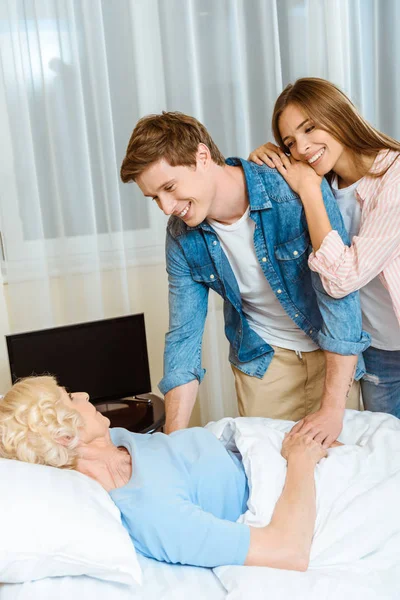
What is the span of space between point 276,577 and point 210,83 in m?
2.00

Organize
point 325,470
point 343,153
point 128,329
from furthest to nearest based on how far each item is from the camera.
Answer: point 128,329
point 343,153
point 325,470

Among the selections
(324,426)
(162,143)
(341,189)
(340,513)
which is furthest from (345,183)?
(340,513)

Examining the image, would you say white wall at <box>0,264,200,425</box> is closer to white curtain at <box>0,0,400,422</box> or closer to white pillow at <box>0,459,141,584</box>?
white curtain at <box>0,0,400,422</box>

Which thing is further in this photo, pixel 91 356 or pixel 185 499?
pixel 91 356

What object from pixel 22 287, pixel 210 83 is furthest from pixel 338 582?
pixel 210 83

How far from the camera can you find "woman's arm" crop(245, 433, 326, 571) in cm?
121

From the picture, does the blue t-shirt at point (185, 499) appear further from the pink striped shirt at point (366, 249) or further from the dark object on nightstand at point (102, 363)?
the dark object on nightstand at point (102, 363)

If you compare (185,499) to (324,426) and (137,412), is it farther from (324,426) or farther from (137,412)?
(137,412)

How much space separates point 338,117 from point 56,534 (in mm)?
1139

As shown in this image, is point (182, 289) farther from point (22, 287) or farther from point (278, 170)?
point (22, 287)

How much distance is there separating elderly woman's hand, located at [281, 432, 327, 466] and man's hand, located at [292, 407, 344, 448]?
0.09 ft

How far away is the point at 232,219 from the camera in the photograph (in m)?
1.76

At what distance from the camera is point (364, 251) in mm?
1524

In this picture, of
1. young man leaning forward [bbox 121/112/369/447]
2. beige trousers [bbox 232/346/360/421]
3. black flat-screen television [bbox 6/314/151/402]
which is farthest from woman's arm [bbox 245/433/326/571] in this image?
black flat-screen television [bbox 6/314/151/402]
